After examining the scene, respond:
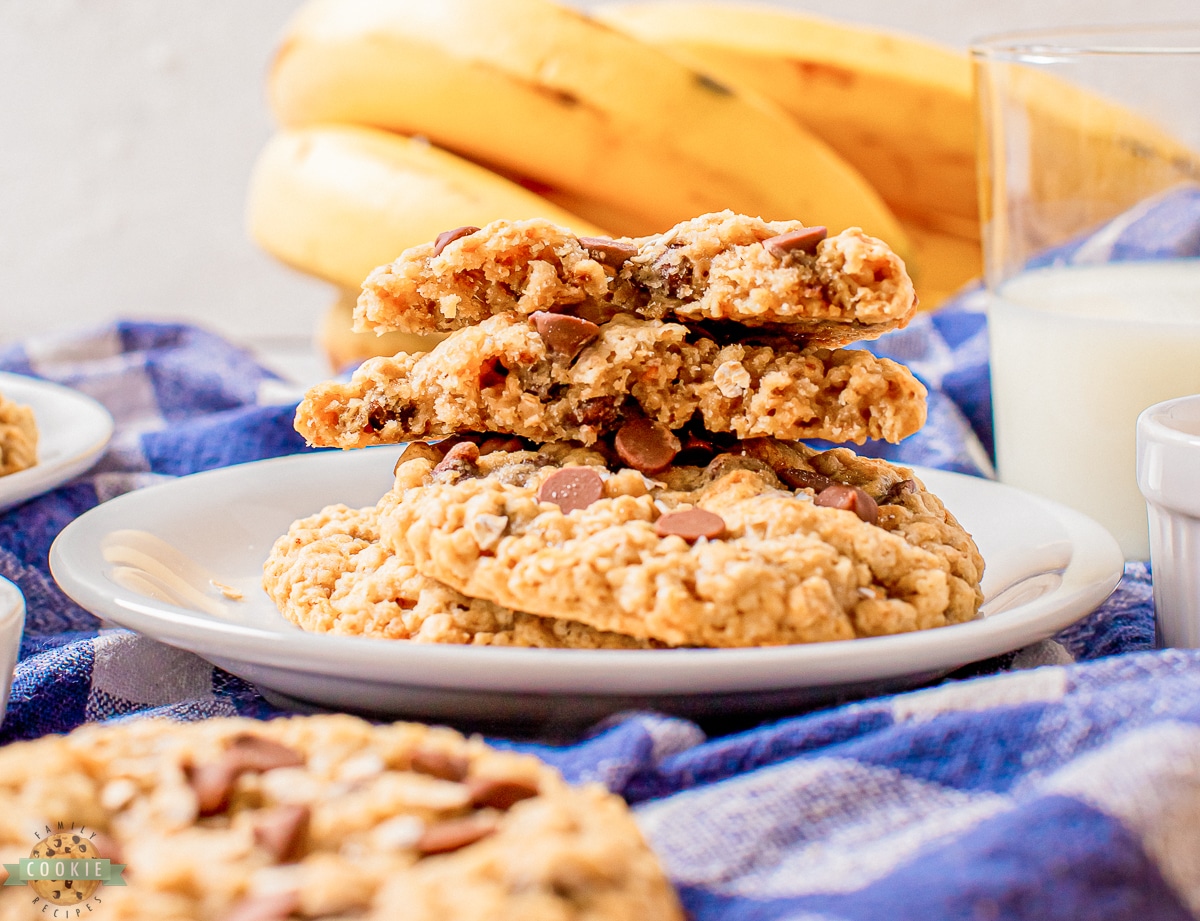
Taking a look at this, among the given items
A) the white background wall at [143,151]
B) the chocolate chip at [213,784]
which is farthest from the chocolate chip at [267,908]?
the white background wall at [143,151]

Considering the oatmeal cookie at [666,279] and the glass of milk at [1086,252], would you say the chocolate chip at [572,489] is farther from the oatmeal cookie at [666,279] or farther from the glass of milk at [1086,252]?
the glass of milk at [1086,252]

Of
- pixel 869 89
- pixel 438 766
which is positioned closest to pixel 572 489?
pixel 438 766

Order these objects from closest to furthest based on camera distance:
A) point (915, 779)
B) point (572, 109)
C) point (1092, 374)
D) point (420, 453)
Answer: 1. point (915, 779)
2. point (420, 453)
3. point (1092, 374)
4. point (572, 109)

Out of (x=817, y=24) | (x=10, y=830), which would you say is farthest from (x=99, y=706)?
(x=817, y=24)

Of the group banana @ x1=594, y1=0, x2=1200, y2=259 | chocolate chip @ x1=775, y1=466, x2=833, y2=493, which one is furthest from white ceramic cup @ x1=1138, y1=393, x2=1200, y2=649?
banana @ x1=594, y1=0, x2=1200, y2=259

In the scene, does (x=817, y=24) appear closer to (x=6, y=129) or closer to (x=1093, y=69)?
(x=1093, y=69)

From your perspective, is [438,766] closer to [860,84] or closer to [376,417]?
[376,417]
